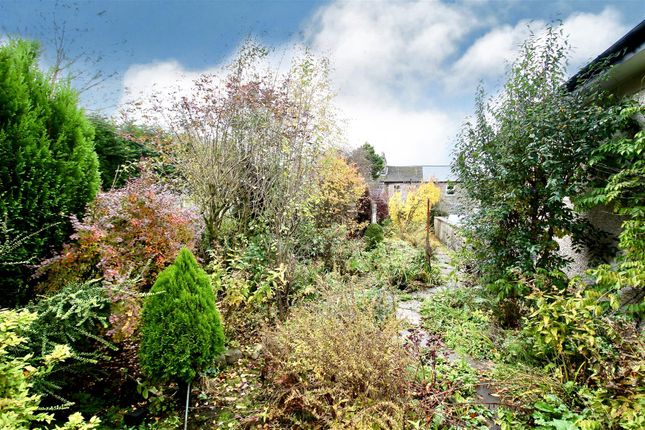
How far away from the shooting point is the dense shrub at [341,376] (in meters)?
2.46

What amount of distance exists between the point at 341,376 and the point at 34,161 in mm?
3532

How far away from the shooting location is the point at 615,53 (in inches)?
138

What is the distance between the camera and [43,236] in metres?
3.02

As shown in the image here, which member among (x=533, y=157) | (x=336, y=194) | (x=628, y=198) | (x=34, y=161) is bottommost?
(x=628, y=198)

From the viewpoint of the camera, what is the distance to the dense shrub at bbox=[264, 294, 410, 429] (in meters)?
2.46

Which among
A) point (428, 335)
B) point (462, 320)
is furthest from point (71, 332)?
point (462, 320)

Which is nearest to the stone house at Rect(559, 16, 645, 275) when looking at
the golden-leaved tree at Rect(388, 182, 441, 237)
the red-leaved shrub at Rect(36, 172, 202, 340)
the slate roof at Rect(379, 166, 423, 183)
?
the red-leaved shrub at Rect(36, 172, 202, 340)

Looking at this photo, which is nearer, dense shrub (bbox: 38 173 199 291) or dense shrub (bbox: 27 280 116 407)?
dense shrub (bbox: 27 280 116 407)

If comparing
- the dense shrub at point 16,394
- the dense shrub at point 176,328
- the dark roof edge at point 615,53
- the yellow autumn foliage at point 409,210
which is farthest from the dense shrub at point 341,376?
the yellow autumn foliage at point 409,210

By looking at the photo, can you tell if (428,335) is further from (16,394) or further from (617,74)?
(16,394)

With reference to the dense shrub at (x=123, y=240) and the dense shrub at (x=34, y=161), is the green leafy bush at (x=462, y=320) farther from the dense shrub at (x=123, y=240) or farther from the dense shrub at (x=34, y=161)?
the dense shrub at (x=34, y=161)

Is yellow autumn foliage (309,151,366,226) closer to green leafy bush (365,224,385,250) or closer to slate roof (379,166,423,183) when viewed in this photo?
green leafy bush (365,224,385,250)

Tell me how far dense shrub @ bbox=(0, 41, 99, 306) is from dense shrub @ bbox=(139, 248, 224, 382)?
1.11 m

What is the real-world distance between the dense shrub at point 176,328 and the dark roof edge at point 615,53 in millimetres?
5210
